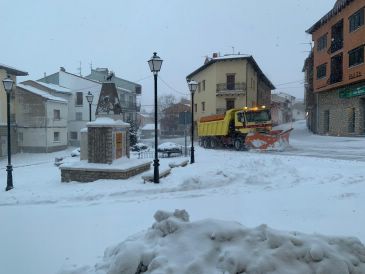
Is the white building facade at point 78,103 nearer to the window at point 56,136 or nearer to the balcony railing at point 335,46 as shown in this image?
the window at point 56,136

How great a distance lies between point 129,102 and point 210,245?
5526 cm

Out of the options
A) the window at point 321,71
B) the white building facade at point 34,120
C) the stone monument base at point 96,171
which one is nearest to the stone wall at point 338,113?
the window at point 321,71

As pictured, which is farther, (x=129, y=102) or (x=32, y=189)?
(x=129, y=102)

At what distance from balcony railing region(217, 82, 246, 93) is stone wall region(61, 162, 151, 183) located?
109 ft

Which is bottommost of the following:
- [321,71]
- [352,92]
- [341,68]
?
[352,92]

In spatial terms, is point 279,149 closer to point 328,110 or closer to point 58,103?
point 328,110

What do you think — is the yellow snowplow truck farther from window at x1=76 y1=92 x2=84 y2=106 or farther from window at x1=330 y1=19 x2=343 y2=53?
window at x1=76 y1=92 x2=84 y2=106

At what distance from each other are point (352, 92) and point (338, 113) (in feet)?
11.8

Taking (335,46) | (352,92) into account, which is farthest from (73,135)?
(352,92)

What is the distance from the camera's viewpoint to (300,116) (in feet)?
406

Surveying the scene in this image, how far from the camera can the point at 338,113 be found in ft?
112

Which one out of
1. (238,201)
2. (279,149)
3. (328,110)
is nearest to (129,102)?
(328,110)

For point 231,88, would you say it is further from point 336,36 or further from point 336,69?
point 336,36

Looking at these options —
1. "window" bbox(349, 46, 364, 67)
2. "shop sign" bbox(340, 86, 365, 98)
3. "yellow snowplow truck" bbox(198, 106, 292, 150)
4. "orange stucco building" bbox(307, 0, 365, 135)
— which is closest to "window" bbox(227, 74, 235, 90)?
"orange stucco building" bbox(307, 0, 365, 135)
